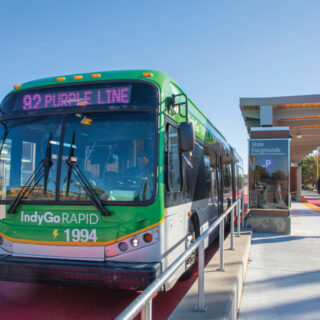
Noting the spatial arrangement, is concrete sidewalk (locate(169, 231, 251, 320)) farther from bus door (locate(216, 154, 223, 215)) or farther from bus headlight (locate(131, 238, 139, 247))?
bus door (locate(216, 154, 223, 215))

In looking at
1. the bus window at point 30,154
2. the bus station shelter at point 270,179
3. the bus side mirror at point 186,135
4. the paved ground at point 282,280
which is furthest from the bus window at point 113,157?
the bus station shelter at point 270,179

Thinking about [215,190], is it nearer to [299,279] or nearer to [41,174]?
[299,279]

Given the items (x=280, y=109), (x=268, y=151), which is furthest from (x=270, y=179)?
(x=280, y=109)

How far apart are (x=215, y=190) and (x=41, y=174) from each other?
546 centimetres

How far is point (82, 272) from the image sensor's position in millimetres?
4332

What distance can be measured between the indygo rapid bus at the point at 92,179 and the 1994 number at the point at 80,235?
13 mm

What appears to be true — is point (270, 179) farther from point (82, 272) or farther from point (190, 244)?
point (82, 272)

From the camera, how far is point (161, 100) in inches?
192

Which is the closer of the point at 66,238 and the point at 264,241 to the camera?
the point at 66,238

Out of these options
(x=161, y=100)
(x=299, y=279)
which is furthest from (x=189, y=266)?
(x=161, y=100)

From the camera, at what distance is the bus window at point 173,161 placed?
199 inches

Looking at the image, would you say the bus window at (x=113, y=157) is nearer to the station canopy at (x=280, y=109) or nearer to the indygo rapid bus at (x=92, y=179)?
the indygo rapid bus at (x=92, y=179)

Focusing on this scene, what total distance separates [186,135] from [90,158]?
1.34m

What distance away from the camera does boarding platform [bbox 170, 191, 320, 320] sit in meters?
3.93
